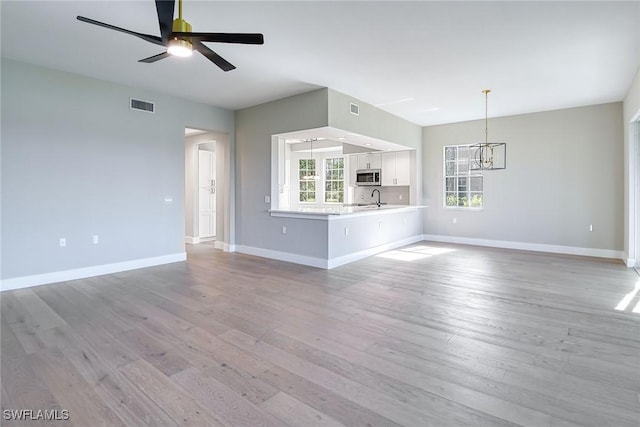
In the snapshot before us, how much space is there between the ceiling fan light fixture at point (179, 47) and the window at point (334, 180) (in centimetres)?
740

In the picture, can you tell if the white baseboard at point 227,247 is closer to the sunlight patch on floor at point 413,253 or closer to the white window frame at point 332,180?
the sunlight patch on floor at point 413,253

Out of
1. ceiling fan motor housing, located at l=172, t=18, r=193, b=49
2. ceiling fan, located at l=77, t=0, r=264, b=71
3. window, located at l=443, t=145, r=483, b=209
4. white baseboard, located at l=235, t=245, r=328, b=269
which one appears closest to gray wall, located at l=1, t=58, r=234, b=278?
white baseboard, located at l=235, t=245, r=328, b=269

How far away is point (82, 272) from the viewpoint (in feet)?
15.6

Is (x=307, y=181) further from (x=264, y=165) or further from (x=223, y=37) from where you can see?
Answer: (x=223, y=37)

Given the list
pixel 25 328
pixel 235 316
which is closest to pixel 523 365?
pixel 235 316

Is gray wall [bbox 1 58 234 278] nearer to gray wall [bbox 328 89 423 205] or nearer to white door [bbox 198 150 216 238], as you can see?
white door [bbox 198 150 216 238]

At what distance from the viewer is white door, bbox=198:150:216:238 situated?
8383mm

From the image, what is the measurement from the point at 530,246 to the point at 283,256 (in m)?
5.25

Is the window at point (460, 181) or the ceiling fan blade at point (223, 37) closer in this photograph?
the ceiling fan blade at point (223, 37)

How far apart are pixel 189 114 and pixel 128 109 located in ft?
3.48

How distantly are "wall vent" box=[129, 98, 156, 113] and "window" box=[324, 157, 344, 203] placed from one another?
558cm

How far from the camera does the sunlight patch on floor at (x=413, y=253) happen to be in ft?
20.3

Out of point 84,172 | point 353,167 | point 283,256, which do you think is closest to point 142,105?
point 84,172

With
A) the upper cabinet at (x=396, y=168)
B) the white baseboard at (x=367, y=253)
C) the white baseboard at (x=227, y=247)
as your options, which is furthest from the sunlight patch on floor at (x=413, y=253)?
the white baseboard at (x=227, y=247)
